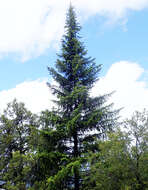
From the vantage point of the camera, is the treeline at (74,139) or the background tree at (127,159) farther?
the treeline at (74,139)

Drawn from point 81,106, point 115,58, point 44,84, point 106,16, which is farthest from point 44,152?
point 115,58

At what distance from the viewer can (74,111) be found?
11.3 m

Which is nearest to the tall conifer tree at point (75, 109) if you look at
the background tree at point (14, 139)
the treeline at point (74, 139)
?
the treeline at point (74, 139)

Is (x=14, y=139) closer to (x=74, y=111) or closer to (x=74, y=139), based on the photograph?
(x=74, y=139)

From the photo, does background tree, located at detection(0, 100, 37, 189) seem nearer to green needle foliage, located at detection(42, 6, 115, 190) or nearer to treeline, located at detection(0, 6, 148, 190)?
treeline, located at detection(0, 6, 148, 190)

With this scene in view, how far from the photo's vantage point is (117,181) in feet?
24.0

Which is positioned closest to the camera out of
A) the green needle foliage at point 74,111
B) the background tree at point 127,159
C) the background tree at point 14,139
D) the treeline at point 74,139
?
the background tree at point 127,159

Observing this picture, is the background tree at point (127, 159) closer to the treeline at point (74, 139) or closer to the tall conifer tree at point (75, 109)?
the treeline at point (74, 139)

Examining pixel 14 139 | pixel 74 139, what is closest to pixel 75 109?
pixel 74 139

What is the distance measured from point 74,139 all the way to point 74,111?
193cm

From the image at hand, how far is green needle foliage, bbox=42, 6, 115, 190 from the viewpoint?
10586 mm

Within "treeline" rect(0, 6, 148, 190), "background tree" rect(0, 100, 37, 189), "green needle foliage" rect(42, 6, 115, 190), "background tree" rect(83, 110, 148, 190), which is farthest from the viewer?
"background tree" rect(0, 100, 37, 189)

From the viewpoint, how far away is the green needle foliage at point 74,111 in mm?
10586

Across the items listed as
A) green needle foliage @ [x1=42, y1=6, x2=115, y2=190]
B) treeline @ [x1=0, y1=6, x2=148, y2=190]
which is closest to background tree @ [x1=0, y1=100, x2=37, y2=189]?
treeline @ [x1=0, y1=6, x2=148, y2=190]
